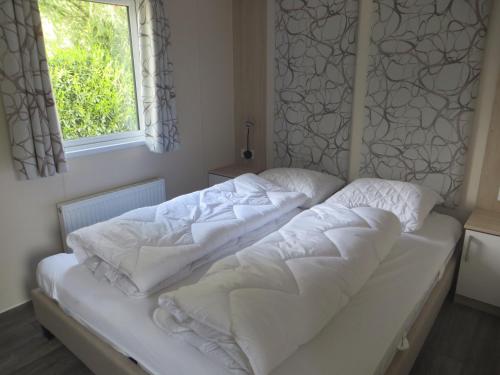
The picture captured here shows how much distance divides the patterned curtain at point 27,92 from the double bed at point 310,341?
0.64 m

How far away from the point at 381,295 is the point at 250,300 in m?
0.69

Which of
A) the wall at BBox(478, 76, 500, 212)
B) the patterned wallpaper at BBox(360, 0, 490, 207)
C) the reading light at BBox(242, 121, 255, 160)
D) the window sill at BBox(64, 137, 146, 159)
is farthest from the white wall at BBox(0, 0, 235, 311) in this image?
the wall at BBox(478, 76, 500, 212)

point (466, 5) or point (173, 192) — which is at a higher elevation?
point (466, 5)

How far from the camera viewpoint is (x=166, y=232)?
2.00 meters

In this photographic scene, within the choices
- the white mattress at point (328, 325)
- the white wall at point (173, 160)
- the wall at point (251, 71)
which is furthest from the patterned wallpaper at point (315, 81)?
the white mattress at point (328, 325)

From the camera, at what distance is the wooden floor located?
77.7 inches

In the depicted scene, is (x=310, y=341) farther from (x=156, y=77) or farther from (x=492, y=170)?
(x=156, y=77)

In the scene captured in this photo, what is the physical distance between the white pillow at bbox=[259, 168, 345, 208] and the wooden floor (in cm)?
109

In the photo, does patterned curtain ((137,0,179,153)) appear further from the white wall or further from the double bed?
the double bed

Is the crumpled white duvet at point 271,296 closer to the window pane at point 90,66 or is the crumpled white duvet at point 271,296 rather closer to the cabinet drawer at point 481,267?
the cabinet drawer at point 481,267

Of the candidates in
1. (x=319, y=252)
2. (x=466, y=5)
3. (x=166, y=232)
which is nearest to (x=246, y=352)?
(x=319, y=252)

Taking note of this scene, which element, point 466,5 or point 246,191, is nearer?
point 466,5

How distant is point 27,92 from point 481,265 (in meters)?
2.88

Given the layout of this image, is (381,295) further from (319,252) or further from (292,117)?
(292,117)
